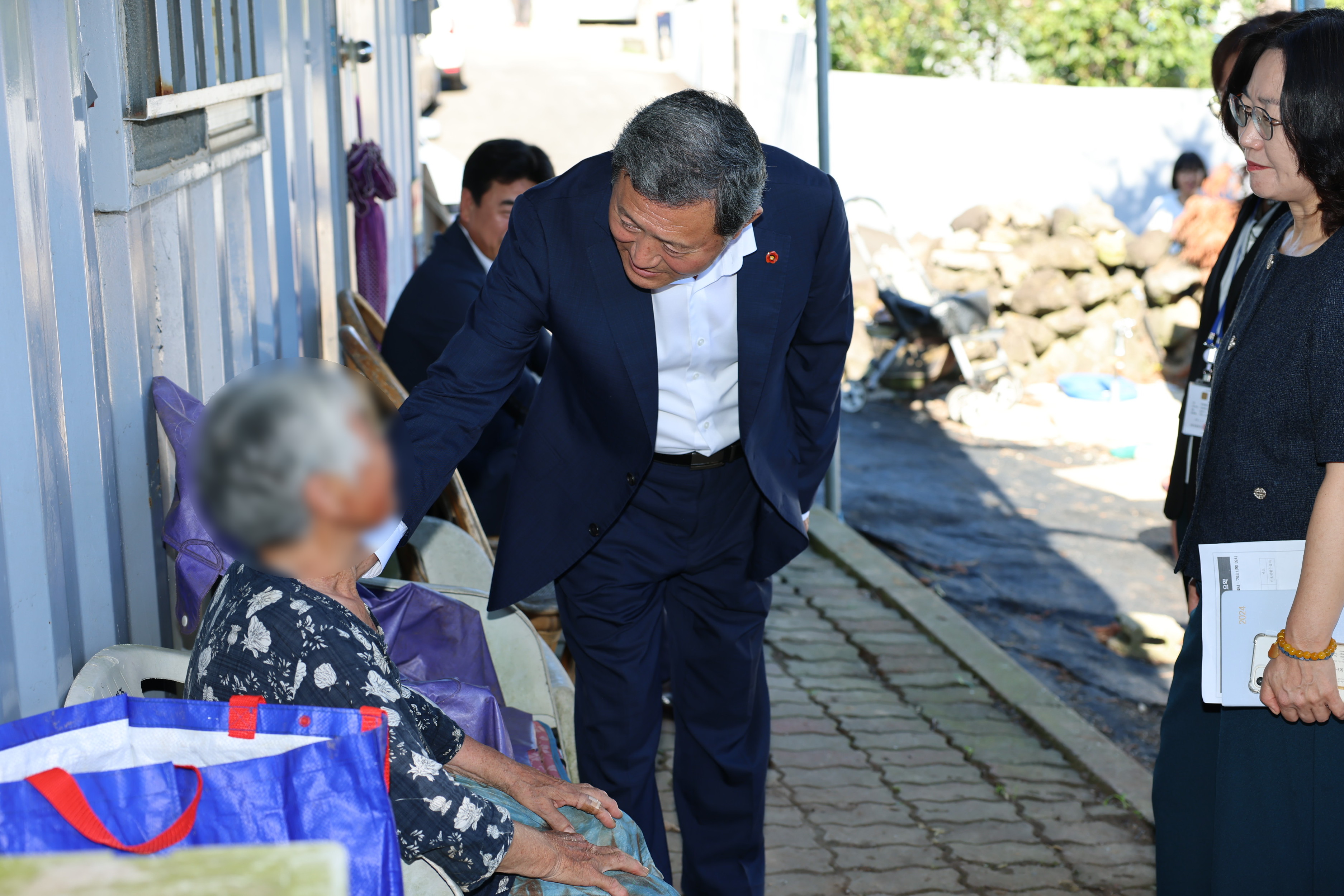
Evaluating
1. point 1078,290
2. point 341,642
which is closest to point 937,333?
point 1078,290

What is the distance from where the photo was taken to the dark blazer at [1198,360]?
2867 mm

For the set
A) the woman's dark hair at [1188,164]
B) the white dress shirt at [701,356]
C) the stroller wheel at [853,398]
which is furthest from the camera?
the woman's dark hair at [1188,164]

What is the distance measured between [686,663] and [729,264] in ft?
3.02

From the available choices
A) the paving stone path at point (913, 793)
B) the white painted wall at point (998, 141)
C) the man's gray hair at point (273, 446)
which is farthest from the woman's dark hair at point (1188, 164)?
the man's gray hair at point (273, 446)

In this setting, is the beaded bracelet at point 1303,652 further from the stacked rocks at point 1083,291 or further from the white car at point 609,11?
the white car at point 609,11

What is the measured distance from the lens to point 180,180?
7.32ft

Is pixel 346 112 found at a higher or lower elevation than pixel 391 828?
higher

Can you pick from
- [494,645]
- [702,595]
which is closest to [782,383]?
[702,595]

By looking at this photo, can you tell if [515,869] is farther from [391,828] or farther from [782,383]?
[782,383]

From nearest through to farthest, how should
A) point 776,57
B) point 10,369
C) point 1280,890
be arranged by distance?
point 10,369 < point 1280,890 < point 776,57

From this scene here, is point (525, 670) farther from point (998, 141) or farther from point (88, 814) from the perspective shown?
point (998, 141)

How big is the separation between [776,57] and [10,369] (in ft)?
43.2

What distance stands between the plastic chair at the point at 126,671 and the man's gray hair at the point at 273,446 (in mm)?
1123

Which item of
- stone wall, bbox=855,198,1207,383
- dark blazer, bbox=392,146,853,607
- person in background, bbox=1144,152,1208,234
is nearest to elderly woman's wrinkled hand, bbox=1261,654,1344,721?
dark blazer, bbox=392,146,853,607
